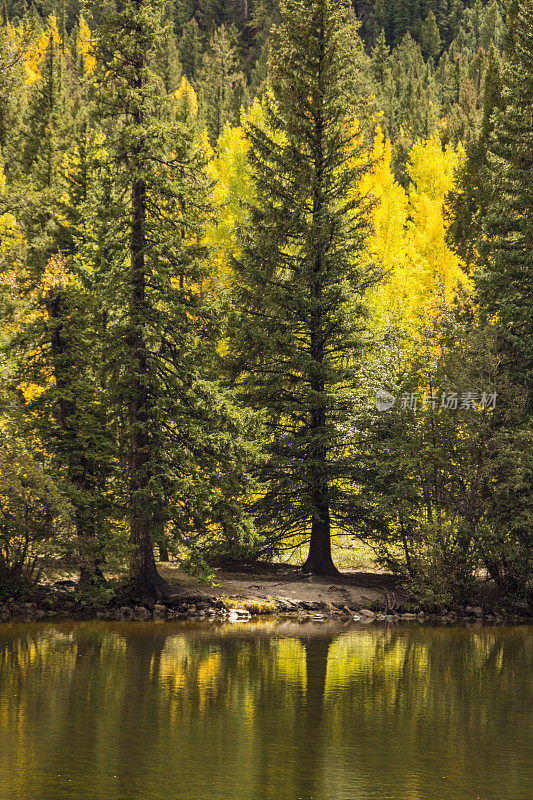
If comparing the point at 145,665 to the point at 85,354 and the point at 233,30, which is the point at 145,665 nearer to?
the point at 85,354

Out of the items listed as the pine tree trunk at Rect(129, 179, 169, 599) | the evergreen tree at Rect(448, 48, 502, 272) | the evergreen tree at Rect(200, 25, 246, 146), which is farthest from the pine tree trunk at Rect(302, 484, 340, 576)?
the evergreen tree at Rect(200, 25, 246, 146)

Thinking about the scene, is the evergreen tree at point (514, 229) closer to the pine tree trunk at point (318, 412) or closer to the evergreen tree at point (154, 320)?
the pine tree trunk at point (318, 412)

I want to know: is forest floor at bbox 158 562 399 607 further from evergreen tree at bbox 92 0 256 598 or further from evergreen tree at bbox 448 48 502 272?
evergreen tree at bbox 448 48 502 272

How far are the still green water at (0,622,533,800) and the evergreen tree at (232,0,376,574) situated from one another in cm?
616

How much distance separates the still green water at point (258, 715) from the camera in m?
10.6

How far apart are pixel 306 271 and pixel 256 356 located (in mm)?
2968

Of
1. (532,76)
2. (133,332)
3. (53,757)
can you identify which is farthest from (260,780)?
(532,76)

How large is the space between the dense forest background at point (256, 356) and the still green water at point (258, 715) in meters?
3.81

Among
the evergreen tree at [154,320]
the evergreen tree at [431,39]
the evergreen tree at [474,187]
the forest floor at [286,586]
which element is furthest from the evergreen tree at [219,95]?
the forest floor at [286,586]

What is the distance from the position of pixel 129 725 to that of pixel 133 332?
493 inches

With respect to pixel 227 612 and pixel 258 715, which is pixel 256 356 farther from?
pixel 258 715

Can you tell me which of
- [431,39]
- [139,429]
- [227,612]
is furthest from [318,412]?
[431,39]

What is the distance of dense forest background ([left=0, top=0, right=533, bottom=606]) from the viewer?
2338 cm

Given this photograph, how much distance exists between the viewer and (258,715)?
45.4 ft
